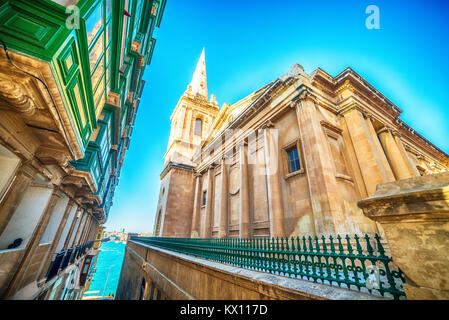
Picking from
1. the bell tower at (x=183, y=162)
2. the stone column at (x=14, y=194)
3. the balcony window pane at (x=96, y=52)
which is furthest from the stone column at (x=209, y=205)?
the balcony window pane at (x=96, y=52)

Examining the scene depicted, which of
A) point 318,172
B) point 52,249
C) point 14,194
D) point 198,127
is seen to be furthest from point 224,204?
point 198,127

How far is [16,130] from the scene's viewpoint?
3977 millimetres

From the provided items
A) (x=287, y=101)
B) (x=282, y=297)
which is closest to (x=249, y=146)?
(x=287, y=101)

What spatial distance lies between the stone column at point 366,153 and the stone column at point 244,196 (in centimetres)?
700

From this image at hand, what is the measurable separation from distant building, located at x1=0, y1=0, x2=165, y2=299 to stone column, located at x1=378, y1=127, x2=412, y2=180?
16421mm

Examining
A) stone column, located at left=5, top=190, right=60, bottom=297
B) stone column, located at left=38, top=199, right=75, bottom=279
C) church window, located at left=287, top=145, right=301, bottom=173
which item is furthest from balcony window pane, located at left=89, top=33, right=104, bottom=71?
church window, located at left=287, top=145, right=301, bottom=173

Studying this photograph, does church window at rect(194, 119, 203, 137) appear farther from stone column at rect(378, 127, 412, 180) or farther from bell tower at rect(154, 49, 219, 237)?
stone column at rect(378, 127, 412, 180)

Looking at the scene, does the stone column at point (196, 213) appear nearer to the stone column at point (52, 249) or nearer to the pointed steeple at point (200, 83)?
the stone column at point (52, 249)

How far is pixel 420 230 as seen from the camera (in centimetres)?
191

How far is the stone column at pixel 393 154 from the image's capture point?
1172cm

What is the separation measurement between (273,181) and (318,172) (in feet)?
9.14

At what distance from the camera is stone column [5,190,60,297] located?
570cm
